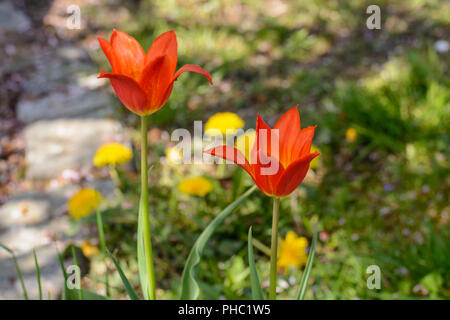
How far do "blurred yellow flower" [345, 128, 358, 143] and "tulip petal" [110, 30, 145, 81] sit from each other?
5.41ft

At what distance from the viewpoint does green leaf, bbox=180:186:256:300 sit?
1.10 meters

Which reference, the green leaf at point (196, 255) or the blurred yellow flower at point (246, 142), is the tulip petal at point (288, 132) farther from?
the blurred yellow flower at point (246, 142)

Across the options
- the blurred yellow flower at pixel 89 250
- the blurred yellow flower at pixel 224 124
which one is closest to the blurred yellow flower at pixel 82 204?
the blurred yellow flower at pixel 89 250

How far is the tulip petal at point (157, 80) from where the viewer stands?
3.04 ft

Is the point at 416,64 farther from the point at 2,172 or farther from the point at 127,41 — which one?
the point at 2,172

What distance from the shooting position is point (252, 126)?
2.83 m

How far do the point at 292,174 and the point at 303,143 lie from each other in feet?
0.23

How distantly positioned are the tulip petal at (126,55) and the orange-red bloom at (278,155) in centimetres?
27

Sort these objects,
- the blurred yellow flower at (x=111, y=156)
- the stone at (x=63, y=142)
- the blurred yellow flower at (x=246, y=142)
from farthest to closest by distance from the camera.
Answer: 1. the stone at (x=63, y=142)
2. the blurred yellow flower at (x=111, y=156)
3. the blurred yellow flower at (x=246, y=142)

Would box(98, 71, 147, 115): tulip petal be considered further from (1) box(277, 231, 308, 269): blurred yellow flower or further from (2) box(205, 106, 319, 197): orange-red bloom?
(1) box(277, 231, 308, 269): blurred yellow flower

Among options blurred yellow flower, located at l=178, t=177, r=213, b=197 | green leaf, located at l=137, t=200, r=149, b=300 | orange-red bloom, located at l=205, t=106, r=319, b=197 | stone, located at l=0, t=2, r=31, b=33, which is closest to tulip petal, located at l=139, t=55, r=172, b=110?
orange-red bloom, located at l=205, t=106, r=319, b=197

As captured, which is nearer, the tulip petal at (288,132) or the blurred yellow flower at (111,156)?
the tulip petal at (288,132)

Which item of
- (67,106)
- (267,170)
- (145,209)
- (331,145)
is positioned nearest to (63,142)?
(67,106)

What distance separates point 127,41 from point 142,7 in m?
4.03
